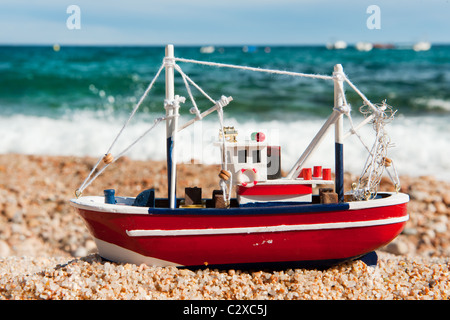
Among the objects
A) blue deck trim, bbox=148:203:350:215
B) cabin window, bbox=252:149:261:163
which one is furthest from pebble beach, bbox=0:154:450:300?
cabin window, bbox=252:149:261:163

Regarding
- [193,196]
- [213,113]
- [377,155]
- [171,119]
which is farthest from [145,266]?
[213,113]

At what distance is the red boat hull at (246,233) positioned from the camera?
184 inches

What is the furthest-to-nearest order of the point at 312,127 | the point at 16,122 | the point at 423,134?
the point at 16,122
the point at 312,127
the point at 423,134

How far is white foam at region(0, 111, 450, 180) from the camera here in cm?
1063

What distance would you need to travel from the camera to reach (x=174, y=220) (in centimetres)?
469

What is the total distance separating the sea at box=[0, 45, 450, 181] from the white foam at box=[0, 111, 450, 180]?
1.0 inches

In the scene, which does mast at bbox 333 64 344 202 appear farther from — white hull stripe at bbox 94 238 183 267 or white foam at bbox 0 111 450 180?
white foam at bbox 0 111 450 180

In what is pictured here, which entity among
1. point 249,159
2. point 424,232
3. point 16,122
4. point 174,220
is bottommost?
point 424,232

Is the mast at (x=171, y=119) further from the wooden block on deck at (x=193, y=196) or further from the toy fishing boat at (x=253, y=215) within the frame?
the wooden block on deck at (x=193, y=196)

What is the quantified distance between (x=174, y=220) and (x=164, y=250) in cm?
36

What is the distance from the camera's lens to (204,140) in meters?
10.4

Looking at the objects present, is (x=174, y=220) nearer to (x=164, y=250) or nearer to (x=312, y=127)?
(x=164, y=250)

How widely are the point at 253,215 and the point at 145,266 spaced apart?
122 centimetres

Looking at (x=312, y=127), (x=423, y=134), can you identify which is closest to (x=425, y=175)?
(x=423, y=134)
